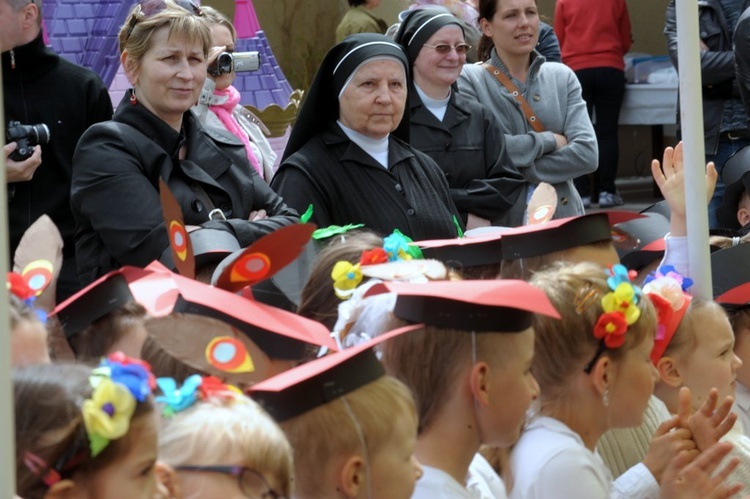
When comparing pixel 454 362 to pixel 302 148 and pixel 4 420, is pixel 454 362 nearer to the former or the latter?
pixel 4 420

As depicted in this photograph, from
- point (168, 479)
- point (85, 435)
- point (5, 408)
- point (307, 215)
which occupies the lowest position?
point (307, 215)

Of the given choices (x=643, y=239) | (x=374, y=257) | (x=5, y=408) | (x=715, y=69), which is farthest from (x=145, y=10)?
(x=715, y=69)

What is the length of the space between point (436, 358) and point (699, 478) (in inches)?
26.4

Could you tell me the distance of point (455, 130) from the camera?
470 cm

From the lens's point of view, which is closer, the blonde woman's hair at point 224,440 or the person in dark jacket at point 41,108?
the blonde woman's hair at point 224,440

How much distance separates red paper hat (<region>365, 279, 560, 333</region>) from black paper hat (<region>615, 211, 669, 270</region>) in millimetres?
1348

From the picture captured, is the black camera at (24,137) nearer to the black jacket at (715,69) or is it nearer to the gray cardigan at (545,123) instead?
the gray cardigan at (545,123)

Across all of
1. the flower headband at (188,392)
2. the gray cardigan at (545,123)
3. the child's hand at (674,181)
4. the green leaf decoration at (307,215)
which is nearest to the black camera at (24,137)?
the green leaf decoration at (307,215)

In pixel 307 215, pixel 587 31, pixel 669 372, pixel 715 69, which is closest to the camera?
pixel 669 372

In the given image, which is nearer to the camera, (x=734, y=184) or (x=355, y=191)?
(x=355, y=191)

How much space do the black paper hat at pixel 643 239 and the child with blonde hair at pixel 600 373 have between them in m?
0.97

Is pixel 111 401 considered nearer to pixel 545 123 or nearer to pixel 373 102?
pixel 373 102

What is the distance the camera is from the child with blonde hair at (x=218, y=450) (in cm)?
197

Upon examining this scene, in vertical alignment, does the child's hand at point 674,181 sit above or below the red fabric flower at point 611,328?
above
